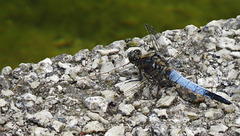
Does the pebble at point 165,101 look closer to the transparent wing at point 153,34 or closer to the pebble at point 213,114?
the pebble at point 213,114

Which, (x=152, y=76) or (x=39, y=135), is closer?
(x=39, y=135)

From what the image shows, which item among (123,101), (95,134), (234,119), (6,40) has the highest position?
(6,40)

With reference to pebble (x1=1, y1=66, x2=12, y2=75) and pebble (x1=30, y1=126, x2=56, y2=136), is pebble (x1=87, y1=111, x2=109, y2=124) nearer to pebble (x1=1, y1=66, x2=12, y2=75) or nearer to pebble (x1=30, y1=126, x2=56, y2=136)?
pebble (x1=30, y1=126, x2=56, y2=136)

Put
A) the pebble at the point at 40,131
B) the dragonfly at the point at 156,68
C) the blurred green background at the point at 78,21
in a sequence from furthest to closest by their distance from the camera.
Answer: the blurred green background at the point at 78,21
the dragonfly at the point at 156,68
the pebble at the point at 40,131

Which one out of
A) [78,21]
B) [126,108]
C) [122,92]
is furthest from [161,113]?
[78,21]

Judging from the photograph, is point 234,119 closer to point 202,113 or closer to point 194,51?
point 202,113

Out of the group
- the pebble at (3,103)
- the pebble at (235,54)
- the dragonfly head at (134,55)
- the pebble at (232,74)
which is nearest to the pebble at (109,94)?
the dragonfly head at (134,55)

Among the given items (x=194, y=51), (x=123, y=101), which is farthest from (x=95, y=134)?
(x=194, y=51)
